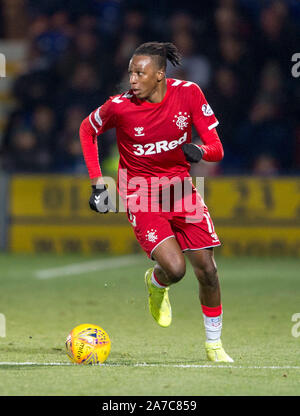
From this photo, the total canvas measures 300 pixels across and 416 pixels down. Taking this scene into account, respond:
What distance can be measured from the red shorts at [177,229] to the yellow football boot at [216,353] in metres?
0.65

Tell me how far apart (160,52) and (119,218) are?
701cm

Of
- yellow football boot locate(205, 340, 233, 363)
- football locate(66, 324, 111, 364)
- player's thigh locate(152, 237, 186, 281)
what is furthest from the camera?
player's thigh locate(152, 237, 186, 281)

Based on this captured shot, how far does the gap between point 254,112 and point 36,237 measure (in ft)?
11.7

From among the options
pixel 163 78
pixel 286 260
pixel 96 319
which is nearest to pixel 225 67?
pixel 286 260

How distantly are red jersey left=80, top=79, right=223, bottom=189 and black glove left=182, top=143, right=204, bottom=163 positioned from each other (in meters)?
0.30

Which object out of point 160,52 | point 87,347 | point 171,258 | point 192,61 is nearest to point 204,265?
point 171,258

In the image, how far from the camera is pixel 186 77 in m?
13.4

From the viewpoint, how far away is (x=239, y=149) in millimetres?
13656

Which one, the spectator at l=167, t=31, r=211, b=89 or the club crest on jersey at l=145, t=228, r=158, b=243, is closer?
the club crest on jersey at l=145, t=228, r=158, b=243

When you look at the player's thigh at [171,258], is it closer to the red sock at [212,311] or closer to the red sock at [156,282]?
the red sock at [212,311]

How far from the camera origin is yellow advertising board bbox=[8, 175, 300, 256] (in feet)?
43.4

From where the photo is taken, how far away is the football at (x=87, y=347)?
611cm

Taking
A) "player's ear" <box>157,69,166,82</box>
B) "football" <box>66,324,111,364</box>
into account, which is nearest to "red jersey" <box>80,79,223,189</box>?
"player's ear" <box>157,69,166,82</box>

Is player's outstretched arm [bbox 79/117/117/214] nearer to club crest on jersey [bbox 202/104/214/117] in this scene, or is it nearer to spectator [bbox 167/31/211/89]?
club crest on jersey [bbox 202/104/214/117]
